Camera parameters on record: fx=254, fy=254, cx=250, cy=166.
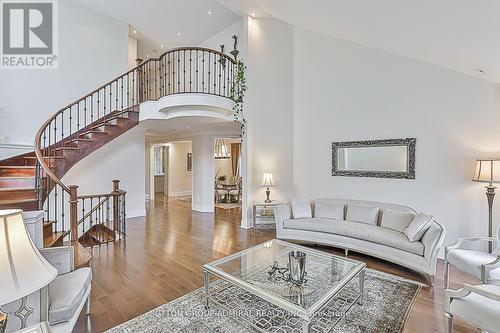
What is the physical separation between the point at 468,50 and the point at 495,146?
1.63 metres

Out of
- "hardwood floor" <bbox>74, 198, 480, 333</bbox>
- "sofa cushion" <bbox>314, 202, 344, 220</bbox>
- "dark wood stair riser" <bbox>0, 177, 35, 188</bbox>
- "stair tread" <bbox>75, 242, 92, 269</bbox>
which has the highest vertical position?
"dark wood stair riser" <bbox>0, 177, 35, 188</bbox>

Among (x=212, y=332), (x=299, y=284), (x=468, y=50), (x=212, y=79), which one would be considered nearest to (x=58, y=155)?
(x=212, y=79)

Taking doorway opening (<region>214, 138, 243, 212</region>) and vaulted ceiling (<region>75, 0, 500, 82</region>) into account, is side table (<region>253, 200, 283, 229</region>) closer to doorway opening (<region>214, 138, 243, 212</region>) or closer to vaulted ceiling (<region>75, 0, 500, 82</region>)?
vaulted ceiling (<region>75, 0, 500, 82</region>)

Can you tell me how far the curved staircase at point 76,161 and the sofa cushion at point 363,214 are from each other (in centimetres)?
354

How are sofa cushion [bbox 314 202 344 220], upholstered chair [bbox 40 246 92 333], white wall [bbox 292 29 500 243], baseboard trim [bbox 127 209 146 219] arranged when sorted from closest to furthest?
upholstered chair [bbox 40 246 92 333], white wall [bbox 292 29 500 243], sofa cushion [bbox 314 202 344 220], baseboard trim [bbox 127 209 146 219]

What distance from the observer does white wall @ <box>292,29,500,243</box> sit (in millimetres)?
3773

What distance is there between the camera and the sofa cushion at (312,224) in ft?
14.1

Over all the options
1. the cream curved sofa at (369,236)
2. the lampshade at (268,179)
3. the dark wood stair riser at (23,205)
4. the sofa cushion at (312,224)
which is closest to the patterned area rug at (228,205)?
the lampshade at (268,179)

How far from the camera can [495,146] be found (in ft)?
11.9

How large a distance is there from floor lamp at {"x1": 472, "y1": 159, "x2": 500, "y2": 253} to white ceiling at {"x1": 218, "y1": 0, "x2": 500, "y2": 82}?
1151mm

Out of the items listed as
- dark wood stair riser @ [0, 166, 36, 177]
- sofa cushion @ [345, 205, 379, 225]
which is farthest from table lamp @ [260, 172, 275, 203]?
dark wood stair riser @ [0, 166, 36, 177]

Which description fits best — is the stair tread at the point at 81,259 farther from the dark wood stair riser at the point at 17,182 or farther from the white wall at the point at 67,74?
the white wall at the point at 67,74

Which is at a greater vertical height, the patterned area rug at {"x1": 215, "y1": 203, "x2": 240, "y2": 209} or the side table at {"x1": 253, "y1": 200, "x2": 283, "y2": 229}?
the side table at {"x1": 253, "y1": 200, "x2": 283, "y2": 229}

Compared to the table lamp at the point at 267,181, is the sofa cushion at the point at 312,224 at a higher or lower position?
lower
